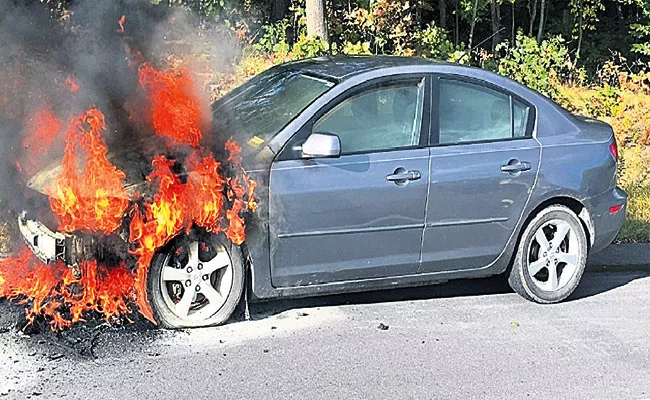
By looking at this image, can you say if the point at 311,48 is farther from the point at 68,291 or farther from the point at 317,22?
the point at 68,291

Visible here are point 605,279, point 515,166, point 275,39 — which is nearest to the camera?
point 515,166

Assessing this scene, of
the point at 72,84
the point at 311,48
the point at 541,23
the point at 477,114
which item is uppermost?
the point at 72,84

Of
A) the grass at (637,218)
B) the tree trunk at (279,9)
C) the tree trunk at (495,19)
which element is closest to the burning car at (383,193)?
the grass at (637,218)

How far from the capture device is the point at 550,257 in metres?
6.35

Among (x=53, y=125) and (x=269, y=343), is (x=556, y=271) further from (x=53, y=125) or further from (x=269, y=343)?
(x=53, y=125)

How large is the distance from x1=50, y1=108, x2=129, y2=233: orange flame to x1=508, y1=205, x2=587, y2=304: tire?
2.94 metres

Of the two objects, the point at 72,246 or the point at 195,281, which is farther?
the point at 195,281

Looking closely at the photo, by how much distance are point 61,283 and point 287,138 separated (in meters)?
1.79

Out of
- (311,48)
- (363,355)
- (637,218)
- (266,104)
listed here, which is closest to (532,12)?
(311,48)

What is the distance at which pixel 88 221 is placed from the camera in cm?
521

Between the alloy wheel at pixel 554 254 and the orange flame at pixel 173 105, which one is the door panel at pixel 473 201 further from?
the orange flame at pixel 173 105

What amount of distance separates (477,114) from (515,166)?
0.46m

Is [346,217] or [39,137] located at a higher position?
[39,137]

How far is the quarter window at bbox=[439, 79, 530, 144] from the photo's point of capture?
234 inches
